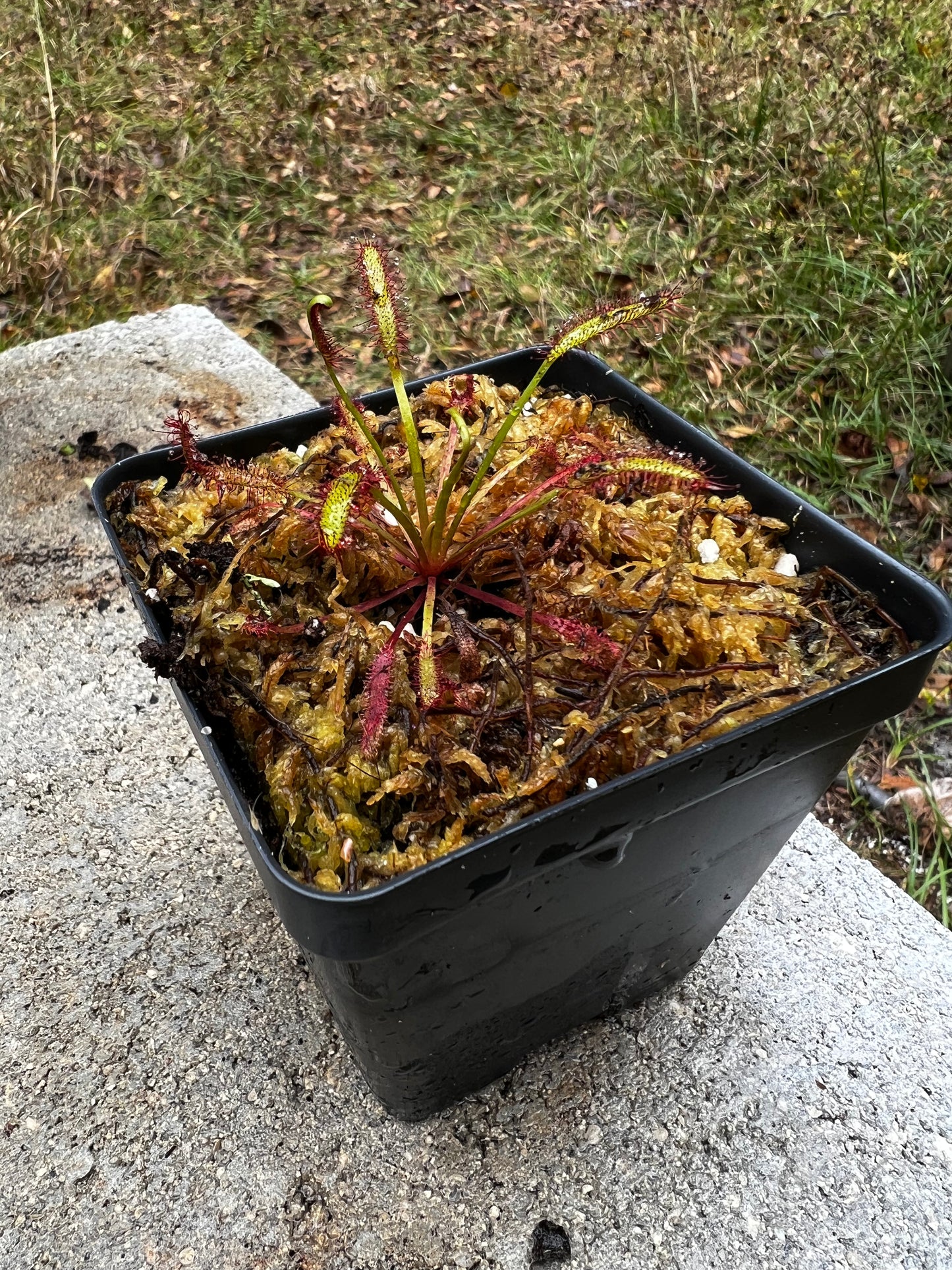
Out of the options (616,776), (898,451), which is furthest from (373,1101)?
(898,451)

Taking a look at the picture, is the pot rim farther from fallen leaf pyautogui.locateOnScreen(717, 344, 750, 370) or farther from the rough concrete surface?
fallen leaf pyautogui.locateOnScreen(717, 344, 750, 370)

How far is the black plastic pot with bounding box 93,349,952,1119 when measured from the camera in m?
0.72

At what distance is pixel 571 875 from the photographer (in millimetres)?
846

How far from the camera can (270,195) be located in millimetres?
3580

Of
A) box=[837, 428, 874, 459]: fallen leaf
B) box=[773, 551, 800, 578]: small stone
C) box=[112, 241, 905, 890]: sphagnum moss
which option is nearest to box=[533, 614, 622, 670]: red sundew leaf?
box=[112, 241, 905, 890]: sphagnum moss

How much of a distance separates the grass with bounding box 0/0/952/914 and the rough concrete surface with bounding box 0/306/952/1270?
1.20 meters

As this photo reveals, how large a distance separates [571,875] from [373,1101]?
54 cm

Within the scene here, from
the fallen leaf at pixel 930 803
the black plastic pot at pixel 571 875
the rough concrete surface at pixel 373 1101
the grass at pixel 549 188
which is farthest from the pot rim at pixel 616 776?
the grass at pixel 549 188

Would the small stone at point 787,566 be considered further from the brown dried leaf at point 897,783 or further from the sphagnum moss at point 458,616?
the brown dried leaf at point 897,783

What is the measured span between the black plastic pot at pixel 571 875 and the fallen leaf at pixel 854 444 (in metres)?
1.40

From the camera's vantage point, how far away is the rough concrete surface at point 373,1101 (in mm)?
1063

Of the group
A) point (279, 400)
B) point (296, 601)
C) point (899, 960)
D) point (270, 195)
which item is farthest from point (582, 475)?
point (270, 195)

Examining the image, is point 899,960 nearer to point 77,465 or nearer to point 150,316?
point 77,465

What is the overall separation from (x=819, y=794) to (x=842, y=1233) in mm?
516
